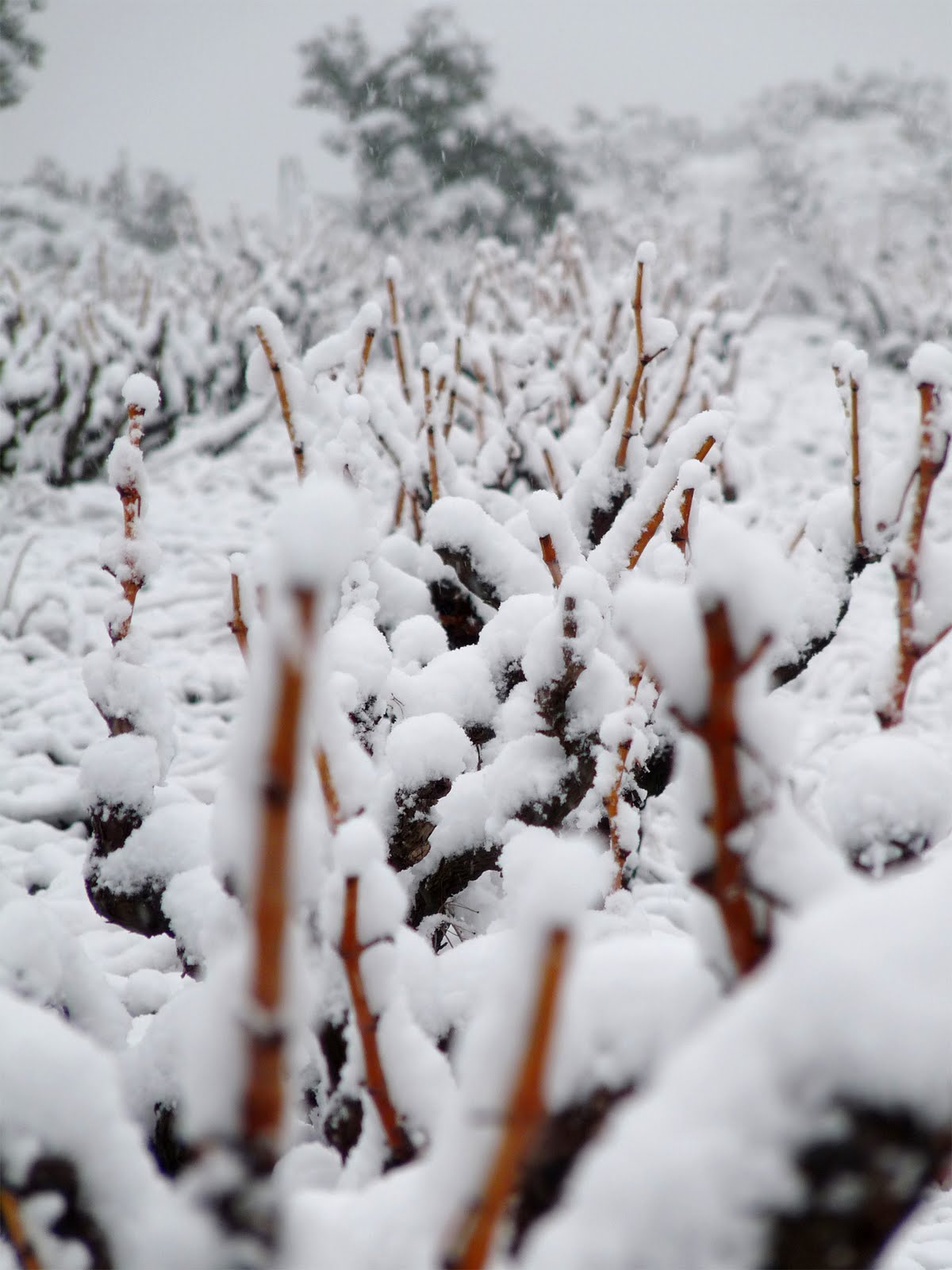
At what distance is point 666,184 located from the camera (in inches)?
494

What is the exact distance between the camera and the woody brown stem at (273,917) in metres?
0.21

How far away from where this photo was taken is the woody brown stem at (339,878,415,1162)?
0.42 m

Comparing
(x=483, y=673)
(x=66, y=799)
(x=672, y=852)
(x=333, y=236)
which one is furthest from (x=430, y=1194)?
(x=333, y=236)

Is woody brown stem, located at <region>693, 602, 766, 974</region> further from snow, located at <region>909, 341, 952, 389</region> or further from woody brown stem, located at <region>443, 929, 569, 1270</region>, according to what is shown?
snow, located at <region>909, 341, 952, 389</region>

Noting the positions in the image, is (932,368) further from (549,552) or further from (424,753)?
(424,753)

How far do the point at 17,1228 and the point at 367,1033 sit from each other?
175 millimetres

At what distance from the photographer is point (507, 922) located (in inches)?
35.4

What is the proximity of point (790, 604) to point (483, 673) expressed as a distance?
0.77 meters

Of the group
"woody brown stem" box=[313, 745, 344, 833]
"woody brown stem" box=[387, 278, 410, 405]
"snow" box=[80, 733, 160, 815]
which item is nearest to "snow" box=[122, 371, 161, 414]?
"snow" box=[80, 733, 160, 815]

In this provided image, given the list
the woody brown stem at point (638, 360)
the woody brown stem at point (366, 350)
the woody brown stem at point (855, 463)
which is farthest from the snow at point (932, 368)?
the woody brown stem at point (366, 350)

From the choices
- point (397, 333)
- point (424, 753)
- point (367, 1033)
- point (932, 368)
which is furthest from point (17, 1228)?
point (397, 333)

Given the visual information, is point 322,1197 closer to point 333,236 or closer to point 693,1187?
point 693,1187

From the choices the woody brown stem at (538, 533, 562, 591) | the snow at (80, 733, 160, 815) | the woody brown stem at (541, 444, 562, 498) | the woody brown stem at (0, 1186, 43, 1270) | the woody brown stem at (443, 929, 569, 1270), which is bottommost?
the snow at (80, 733, 160, 815)

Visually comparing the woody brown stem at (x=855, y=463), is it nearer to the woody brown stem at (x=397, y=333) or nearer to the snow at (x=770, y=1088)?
the snow at (x=770, y=1088)
